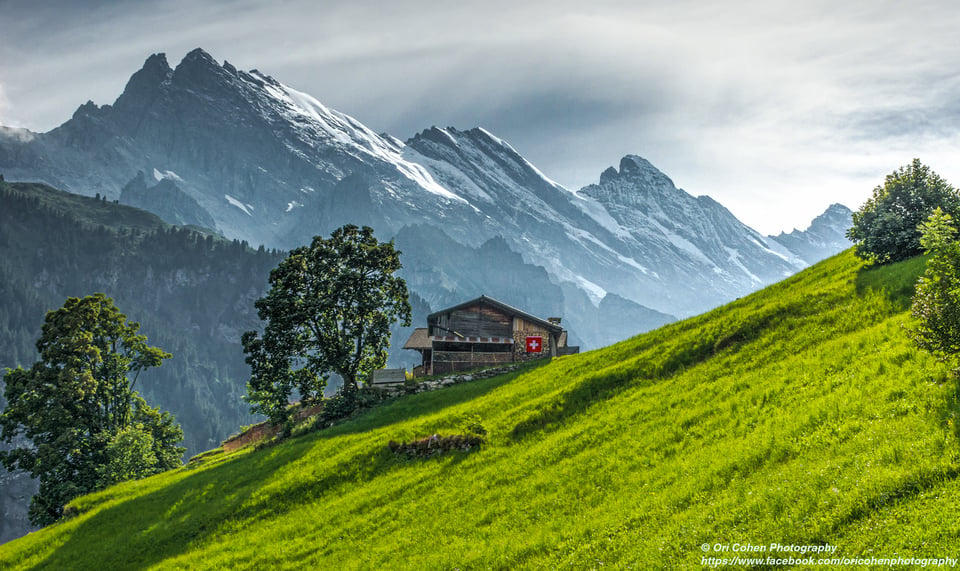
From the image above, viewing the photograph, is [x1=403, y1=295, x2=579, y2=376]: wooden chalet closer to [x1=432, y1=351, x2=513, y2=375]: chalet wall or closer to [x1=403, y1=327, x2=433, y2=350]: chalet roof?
[x1=432, y1=351, x2=513, y2=375]: chalet wall

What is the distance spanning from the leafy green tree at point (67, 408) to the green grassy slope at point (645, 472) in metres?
16.2

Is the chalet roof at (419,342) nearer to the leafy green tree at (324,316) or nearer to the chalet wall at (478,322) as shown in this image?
the chalet wall at (478,322)

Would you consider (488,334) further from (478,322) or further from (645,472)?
(645,472)

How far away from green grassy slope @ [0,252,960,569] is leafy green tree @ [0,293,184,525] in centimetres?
1622

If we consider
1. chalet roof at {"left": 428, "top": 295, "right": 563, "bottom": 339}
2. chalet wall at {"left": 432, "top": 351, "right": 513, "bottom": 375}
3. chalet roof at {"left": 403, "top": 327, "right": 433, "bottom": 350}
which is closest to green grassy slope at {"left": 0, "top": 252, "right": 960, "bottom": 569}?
chalet wall at {"left": 432, "top": 351, "right": 513, "bottom": 375}

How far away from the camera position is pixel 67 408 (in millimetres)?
49406

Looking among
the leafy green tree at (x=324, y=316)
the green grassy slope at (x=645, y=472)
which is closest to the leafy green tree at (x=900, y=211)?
the green grassy slope at (x=645, y=472)

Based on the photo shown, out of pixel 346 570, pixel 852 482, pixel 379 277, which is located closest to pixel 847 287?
pixel 852 482

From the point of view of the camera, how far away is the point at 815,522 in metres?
10.7

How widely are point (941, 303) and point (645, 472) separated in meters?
8.68

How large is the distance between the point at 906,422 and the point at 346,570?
1554 cm

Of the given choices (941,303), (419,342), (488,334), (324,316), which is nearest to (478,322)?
(488,334)

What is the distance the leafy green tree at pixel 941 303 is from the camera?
13.2 m

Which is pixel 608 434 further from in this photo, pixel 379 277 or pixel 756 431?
pixel 379 277
